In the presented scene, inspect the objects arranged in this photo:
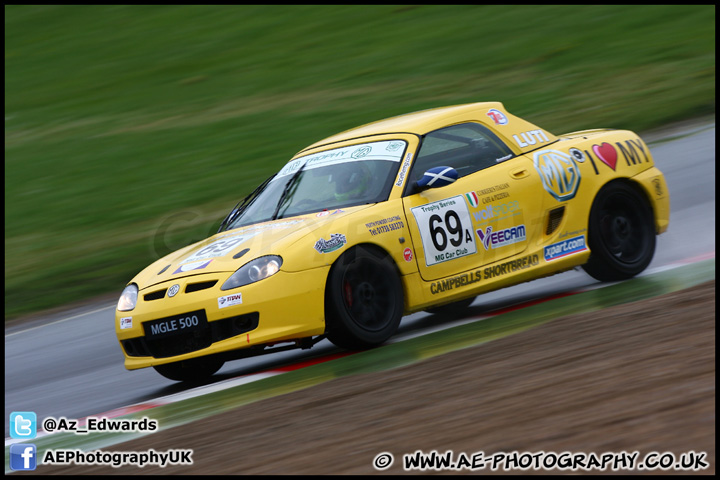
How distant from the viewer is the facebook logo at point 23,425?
5.76 meters

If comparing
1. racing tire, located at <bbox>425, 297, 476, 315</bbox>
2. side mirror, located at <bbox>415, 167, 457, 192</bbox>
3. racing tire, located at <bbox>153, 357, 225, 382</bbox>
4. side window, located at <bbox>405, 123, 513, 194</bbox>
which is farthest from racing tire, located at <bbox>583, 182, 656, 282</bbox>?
racing tire, located at <bbox>153, 357, 225, 382</bbox>

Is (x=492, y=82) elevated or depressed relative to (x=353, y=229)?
elevated

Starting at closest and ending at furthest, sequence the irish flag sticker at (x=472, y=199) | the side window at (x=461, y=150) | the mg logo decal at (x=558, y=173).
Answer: the irish flag sticker at (x=472, y=199) → the side window at (x=461, y=150) → the mg logo decal at (x=558, y=173)

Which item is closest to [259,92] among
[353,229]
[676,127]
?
[676,127]

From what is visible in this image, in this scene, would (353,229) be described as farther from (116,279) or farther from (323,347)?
(116,279)

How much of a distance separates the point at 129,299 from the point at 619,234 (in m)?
4.05

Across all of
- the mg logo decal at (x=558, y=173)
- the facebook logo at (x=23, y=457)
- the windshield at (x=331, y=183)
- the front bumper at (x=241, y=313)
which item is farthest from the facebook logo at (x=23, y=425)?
the mg logo decal at (x=558, y=173)

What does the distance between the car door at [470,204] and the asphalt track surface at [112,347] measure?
688mm

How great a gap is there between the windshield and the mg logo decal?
1201 mm

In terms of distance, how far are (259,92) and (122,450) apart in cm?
1536

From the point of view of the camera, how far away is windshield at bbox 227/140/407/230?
709 centimetres

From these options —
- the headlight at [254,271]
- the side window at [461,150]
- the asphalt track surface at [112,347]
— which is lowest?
the asphalt track surface at [112,347]

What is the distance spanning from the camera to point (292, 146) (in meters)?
15.2

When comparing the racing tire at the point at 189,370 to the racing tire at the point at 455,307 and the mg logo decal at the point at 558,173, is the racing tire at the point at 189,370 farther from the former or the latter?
the mg logo decal at the point at 558,173
